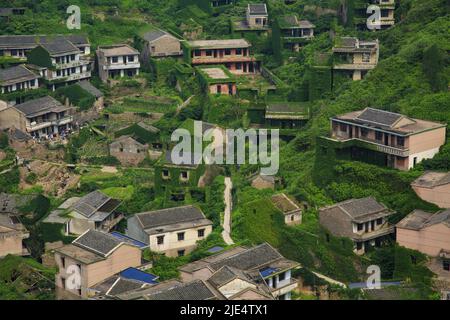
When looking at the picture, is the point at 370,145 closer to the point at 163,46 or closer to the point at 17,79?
the point at 163,46

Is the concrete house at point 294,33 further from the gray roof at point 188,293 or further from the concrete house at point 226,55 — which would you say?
the gray roof at point 188,293

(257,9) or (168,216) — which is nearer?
(168,216)

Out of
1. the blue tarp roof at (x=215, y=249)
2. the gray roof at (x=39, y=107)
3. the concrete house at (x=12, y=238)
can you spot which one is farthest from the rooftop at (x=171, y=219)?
the gray roof at (x=39, y=107)

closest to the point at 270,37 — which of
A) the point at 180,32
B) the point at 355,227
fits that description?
the point at 180,32

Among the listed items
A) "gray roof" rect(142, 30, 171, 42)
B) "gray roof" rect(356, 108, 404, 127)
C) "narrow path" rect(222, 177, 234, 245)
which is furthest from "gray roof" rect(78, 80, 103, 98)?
"gray roof" rect(356, 108, 404, 127)

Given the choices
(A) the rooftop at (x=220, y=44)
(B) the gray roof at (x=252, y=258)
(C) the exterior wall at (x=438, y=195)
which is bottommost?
(B) the gray roof at (x=252, y=258)

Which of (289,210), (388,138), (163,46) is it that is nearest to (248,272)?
(289,210)
